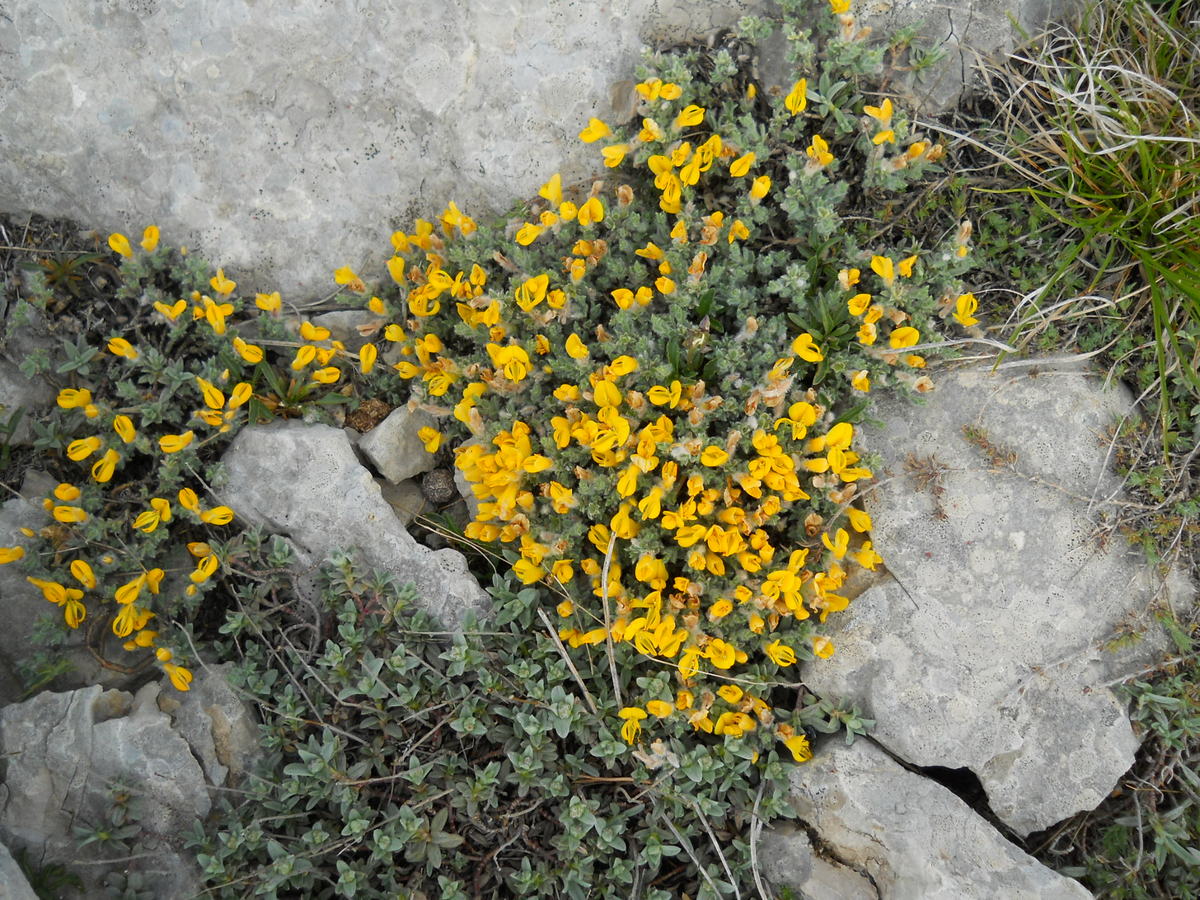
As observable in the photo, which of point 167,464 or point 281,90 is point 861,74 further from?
point 167,464

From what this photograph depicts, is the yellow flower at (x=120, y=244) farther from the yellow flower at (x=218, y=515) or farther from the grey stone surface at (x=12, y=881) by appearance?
the grey stone surface at (x=12, y=881)

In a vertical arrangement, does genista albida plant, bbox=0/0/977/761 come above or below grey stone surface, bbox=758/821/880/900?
above

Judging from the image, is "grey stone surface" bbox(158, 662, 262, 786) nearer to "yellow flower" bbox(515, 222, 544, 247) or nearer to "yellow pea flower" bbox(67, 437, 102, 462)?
"yellow pea flower" bbox(67, 437, 102, 462)

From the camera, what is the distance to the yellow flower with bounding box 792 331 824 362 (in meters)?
4.34

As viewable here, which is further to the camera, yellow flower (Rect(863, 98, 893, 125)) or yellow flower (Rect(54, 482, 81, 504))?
yellow flower (Rect(863, 98, 893, 125))

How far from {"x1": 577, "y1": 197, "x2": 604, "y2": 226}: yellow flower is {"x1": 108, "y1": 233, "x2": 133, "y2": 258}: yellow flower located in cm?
241

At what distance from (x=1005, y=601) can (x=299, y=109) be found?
4.54m

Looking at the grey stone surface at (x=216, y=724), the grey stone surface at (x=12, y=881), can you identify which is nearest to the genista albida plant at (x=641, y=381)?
the grey stone surface at (x=216, y=724)

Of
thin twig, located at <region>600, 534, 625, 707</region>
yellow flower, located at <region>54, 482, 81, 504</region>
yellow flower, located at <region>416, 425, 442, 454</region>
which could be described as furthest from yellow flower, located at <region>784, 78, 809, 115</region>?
yellow flower, located at <region>54, 482, 81, 504</region>

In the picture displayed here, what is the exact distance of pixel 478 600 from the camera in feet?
15.3

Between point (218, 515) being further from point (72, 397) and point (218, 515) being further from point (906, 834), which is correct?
point (906, 834)

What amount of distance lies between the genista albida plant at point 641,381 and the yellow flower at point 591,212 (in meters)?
0.01

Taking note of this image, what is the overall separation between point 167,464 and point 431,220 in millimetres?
1951

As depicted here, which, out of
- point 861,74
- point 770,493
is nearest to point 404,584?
point 770,493
